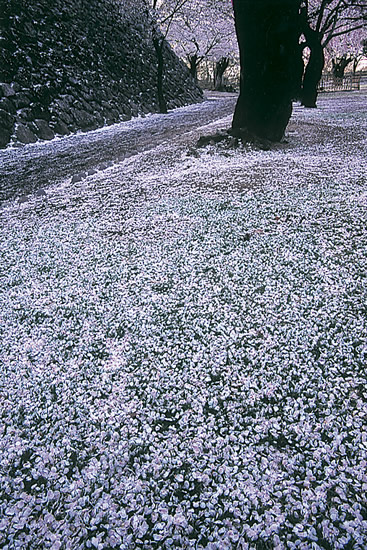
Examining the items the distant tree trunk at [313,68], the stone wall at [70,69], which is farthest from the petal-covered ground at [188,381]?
the distant tree trunk at [313,68]

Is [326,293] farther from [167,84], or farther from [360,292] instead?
[167,84]

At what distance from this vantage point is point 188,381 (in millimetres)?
1320

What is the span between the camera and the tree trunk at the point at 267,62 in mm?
4832

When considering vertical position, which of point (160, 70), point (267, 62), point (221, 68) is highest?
point (221, 68)

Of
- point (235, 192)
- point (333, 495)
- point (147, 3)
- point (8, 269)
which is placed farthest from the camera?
point (147, 3)

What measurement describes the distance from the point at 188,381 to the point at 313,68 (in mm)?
15346

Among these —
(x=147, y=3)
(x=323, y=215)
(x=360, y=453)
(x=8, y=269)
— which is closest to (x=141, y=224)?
(x=8, y=269)

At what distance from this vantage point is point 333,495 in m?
0.92

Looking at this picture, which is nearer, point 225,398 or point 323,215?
point 225,398

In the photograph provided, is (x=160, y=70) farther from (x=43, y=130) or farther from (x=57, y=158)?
(x=57, y=158)

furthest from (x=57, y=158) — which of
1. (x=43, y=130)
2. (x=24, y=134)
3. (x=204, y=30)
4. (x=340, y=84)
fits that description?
(x=340, y=84)

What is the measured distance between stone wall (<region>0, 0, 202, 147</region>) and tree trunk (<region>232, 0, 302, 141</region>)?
601 centimetres

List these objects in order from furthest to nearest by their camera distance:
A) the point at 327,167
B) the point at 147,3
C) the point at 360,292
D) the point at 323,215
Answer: the point at 147,3
the point at 327,167
the point at 323,215
the point at 360,292

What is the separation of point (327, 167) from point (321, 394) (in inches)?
135
